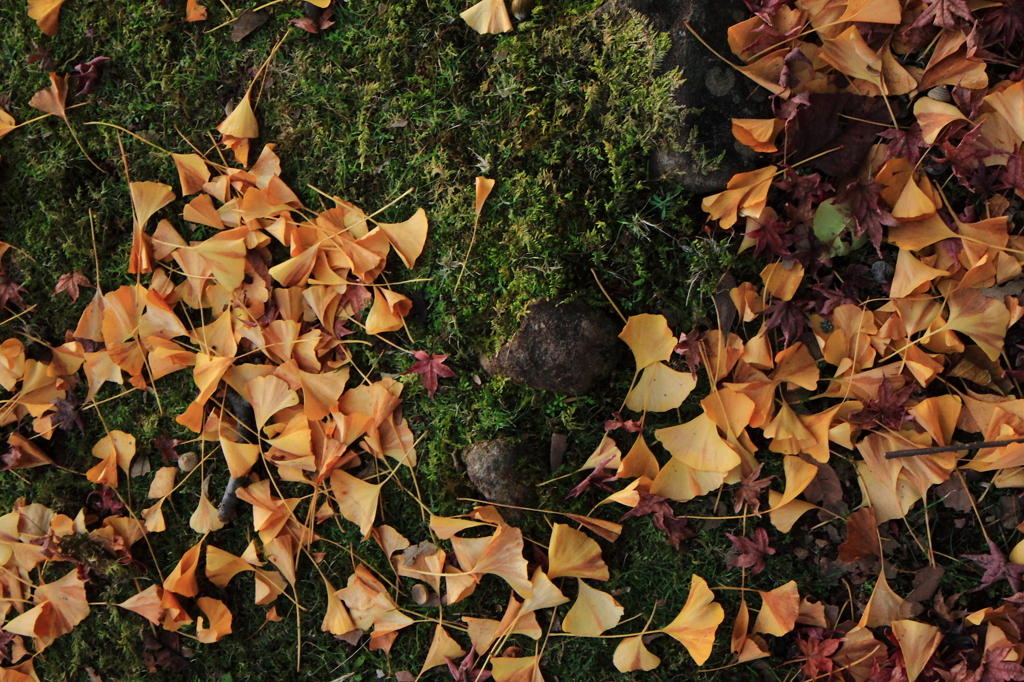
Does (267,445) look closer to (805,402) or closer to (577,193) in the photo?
(577,193)

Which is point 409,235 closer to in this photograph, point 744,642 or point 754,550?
point 754,550

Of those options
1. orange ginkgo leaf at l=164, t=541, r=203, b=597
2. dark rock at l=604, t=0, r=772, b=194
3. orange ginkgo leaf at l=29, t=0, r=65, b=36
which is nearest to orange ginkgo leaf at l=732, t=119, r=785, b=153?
dark rock at l=604, t=0, r=772, b=194

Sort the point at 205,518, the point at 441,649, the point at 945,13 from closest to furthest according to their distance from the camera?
the point at 945,13, the point at 441,649, the point at 205,518

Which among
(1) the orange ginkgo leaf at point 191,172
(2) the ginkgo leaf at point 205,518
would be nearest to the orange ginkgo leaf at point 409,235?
(1) the orange ginkgo leaf at point 191,172

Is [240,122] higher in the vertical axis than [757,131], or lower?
higher

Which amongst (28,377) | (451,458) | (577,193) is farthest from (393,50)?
(28,377)

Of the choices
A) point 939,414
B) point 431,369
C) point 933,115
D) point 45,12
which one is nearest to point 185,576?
point 431,369
